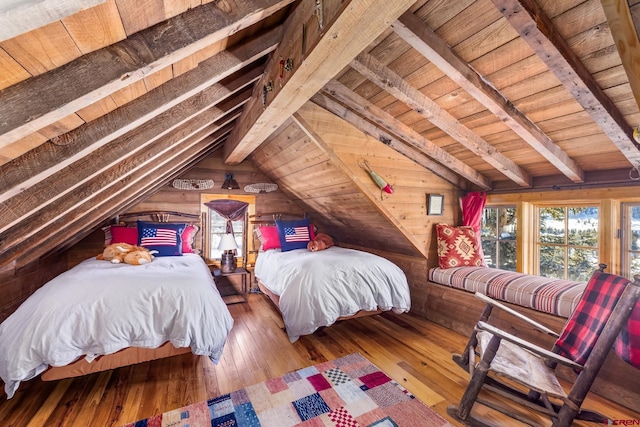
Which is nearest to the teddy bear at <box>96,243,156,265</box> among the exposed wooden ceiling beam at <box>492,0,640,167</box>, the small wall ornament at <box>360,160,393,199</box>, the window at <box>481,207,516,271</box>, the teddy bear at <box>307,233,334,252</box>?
the teddy bear at <box>307,233,334,252</box>

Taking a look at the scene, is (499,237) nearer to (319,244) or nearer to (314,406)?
(319,244)

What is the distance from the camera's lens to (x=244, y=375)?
2180mm

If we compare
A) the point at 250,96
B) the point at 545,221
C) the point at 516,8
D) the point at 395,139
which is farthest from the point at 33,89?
the point at 545,221

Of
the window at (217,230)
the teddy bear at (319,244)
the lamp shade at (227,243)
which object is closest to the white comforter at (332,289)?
the teddy bear at (319,244)

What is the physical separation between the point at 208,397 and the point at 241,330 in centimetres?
108

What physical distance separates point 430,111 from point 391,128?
430 mm

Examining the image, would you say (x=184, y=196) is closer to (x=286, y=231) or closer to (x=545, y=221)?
(x=286, y=231)

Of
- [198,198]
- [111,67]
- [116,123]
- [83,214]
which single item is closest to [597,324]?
[111,67]

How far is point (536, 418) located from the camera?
1773mm

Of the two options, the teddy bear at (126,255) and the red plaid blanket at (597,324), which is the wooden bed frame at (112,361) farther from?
the red plaid blanket at (597,324)

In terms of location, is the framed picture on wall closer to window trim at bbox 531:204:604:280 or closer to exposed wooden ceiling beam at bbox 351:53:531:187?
exposed wooden ceiling beam at bbox 351:53:531:187

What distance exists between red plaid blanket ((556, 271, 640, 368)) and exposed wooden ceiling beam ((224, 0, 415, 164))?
195cm

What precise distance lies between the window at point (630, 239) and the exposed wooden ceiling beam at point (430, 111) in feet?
2.45

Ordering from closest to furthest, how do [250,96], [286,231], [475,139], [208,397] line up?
[208,397]
[250,96]
[475,139]
[286,231]
